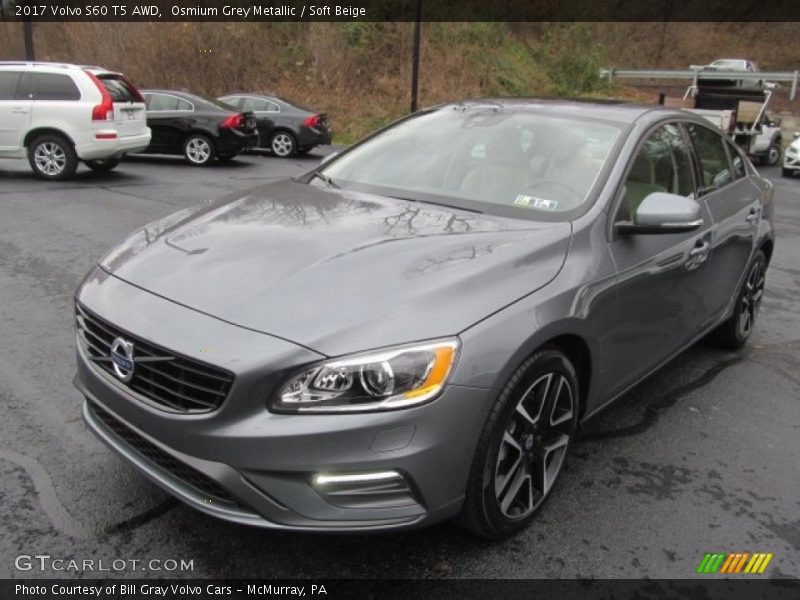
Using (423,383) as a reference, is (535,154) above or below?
above

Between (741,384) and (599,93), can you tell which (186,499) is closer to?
(741,384)

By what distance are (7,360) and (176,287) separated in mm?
2273

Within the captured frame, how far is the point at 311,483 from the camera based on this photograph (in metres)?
2.17

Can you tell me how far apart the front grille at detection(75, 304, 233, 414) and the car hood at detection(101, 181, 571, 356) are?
7.4 inches

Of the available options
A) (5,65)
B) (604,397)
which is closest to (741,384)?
(604,397)

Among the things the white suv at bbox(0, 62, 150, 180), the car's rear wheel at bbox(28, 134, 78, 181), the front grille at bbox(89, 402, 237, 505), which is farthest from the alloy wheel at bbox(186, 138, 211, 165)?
the front grille at bbox(89, 402, 237, 505)

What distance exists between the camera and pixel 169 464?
235 cm

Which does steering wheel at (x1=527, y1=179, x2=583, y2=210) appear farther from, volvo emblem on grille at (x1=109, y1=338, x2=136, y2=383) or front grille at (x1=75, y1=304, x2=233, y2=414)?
volvo emblem on grille at (x1=109, y1=338, x2=136, y2=383)

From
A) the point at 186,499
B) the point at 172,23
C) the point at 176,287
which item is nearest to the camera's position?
the point at 186,499

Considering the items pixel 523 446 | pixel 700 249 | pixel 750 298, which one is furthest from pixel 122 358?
pixel 750 298

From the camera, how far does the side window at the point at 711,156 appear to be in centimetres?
407

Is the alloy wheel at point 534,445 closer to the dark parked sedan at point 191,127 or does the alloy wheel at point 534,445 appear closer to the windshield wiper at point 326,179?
the windshield wiper at point 326,179

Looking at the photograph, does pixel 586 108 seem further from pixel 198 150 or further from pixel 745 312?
pixel 198 150

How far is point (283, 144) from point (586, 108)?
44.5 ft
